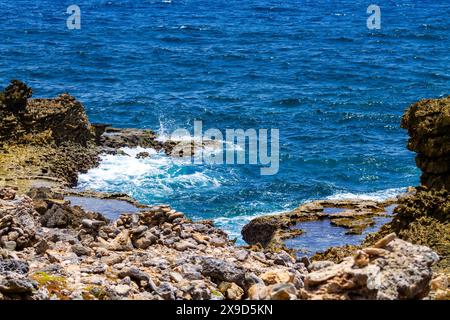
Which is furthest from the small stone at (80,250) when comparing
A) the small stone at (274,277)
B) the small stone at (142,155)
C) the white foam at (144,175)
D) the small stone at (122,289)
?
the small stone at (142,155)

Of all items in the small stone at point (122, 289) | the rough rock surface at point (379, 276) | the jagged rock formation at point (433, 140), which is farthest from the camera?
the jagged rock formation at point (433, 140)

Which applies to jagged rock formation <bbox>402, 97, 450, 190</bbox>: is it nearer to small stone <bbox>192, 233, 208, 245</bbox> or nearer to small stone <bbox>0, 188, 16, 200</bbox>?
small stone <bbox>192, 233, 208, 245</bbox>

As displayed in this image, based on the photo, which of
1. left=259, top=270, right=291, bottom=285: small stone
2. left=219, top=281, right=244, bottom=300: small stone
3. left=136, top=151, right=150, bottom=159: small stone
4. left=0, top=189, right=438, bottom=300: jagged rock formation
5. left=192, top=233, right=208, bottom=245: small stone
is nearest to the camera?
left=0, top=189, right=438, bottom=300: jagged rock formation

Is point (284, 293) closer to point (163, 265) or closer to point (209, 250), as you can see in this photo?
point (163, 265)

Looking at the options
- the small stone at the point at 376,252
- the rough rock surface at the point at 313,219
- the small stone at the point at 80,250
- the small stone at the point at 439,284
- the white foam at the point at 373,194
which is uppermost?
the small stone at the point at 376,252

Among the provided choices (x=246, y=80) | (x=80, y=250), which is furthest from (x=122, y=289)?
(x=246, y=80)

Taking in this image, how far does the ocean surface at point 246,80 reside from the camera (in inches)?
1909

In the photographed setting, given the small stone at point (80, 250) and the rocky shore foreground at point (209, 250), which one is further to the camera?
the small stone at point (80, 250)

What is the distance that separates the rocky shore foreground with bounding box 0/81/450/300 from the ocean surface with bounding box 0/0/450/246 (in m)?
6.60

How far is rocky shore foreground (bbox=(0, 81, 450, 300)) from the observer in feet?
41.0

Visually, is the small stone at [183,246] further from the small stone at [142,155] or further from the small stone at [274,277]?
the small stone at [142,155]

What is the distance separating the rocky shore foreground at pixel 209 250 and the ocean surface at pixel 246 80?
260 inches

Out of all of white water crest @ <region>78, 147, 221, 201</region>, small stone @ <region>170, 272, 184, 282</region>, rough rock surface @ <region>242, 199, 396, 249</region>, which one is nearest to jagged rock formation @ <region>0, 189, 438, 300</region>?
small stone @ <region>170, 272, 184, 282</region>

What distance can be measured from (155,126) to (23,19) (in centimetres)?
6099
